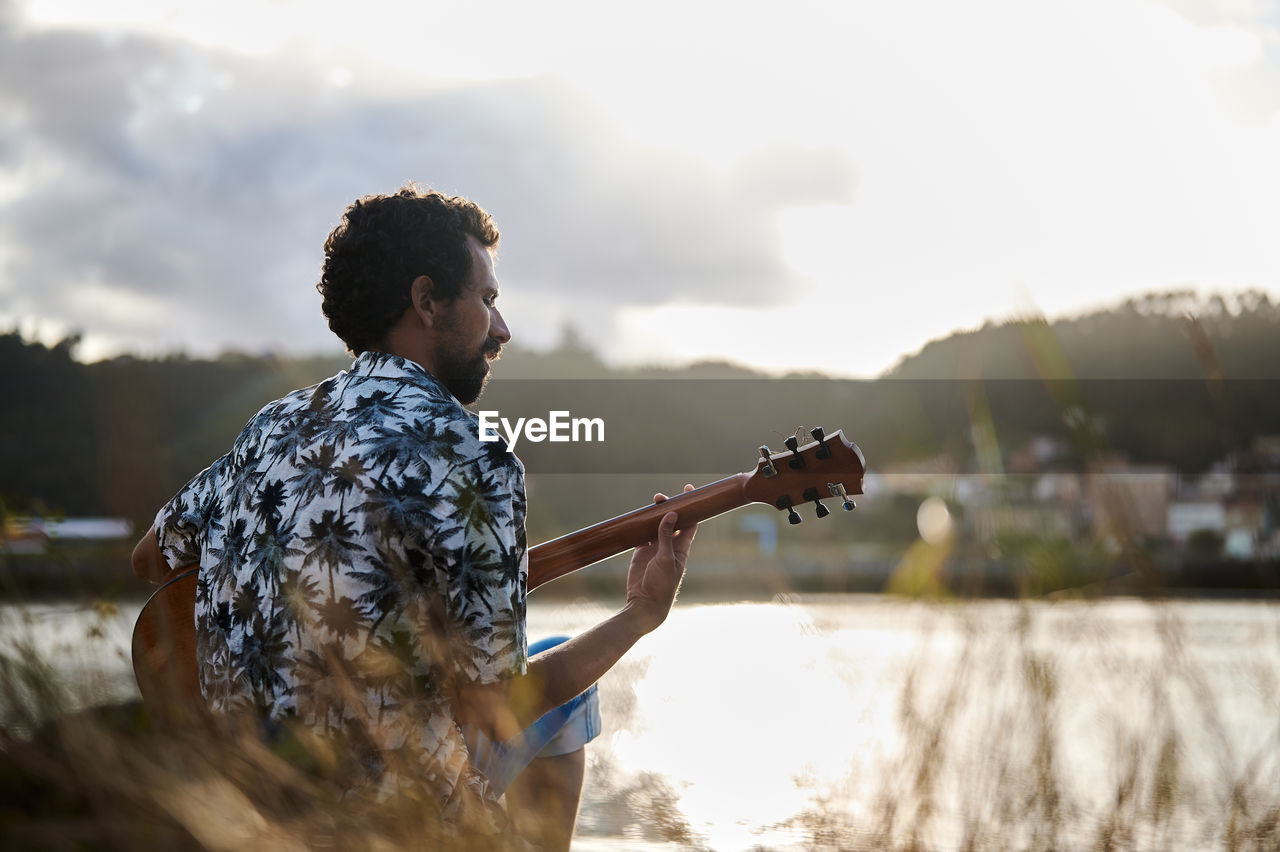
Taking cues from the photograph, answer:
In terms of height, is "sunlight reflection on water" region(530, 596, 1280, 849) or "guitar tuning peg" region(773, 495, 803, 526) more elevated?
"guitar tuning peg" region(773, 495, 803, 526)

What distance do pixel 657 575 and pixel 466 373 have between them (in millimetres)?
493

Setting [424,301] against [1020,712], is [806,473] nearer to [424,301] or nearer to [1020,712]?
[1020,712]

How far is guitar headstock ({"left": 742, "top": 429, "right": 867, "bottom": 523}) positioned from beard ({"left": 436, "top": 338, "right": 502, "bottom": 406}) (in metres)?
A: 0.67

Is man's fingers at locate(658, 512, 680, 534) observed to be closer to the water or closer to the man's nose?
the water

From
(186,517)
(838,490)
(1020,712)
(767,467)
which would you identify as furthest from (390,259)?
(1020,712)

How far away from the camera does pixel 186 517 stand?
1867mm

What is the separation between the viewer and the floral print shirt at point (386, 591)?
1.42 m

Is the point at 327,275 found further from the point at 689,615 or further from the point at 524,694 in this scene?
the point at 689,615

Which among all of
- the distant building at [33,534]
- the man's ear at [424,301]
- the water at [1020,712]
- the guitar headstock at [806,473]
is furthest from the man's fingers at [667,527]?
the distant building at [33,534]

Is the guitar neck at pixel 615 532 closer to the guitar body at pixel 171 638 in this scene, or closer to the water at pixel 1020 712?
the water at pixel 1020 712

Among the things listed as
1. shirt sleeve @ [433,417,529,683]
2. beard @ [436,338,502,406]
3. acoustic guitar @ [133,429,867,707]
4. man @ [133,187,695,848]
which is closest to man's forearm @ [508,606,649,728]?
man @ [133,187,695,848]

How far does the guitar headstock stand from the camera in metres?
2.21

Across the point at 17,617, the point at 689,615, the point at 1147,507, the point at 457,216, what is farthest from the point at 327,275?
the point at 689,615

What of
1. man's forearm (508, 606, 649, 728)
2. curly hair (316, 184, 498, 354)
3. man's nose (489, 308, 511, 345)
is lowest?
man's forearm (508, 606, 649, 728)
